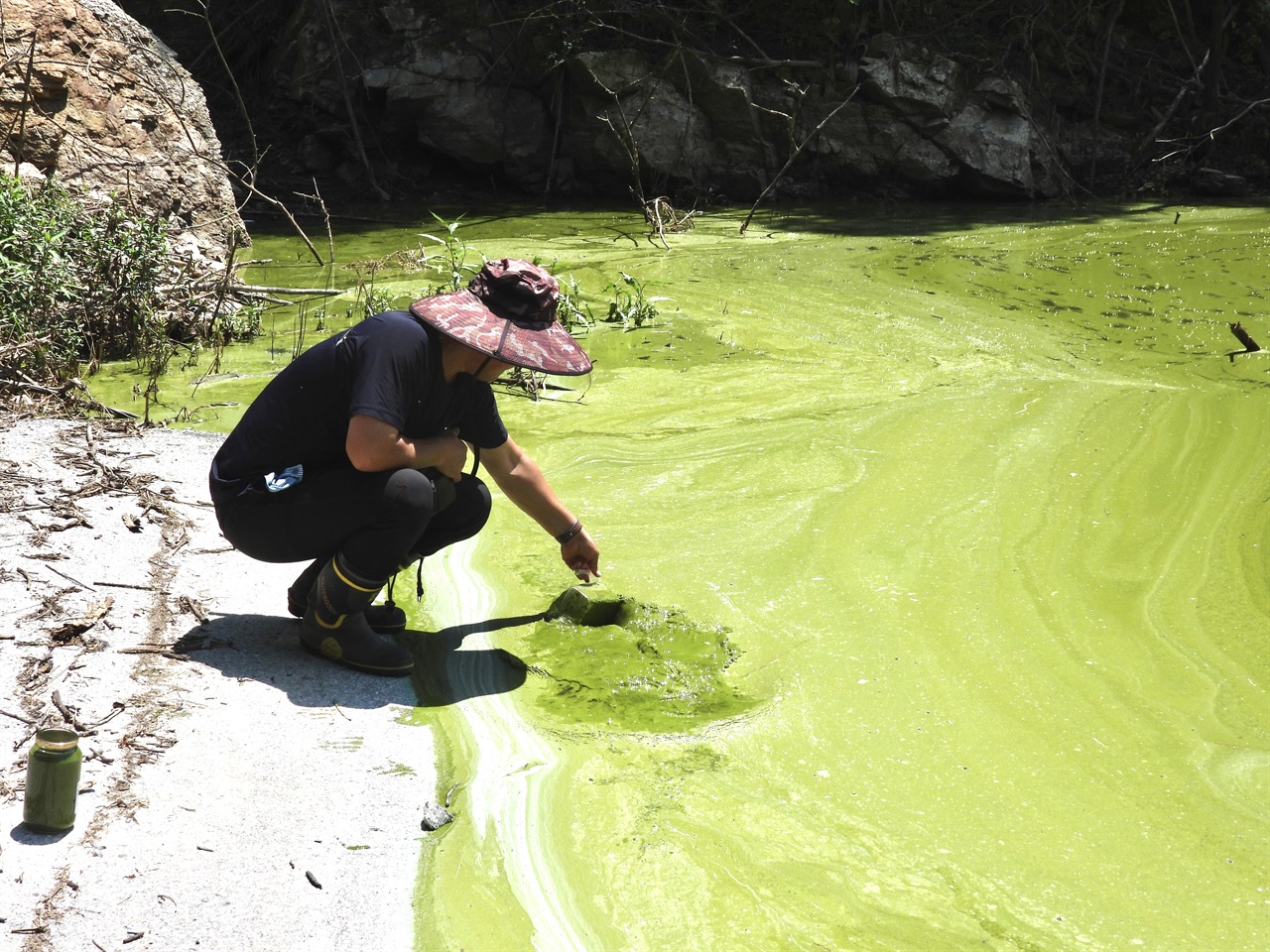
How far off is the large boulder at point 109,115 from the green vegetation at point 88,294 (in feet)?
1.64

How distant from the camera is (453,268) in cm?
477

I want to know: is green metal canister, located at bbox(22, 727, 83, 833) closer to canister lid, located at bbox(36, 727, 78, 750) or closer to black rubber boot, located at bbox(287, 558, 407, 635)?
canister lid, located at bbox(36, 727, 78, 750)

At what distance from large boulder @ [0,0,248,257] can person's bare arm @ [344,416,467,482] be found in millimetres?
3055

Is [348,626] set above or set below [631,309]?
above

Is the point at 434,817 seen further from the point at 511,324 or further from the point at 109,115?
the point at 109,115

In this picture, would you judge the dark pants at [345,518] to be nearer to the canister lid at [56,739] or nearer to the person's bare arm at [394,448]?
the person's bare arm at [394,448]

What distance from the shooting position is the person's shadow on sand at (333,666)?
2.17 m

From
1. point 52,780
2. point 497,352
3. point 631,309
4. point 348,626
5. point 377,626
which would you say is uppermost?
point 497,352

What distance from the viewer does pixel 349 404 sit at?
212 centimetres

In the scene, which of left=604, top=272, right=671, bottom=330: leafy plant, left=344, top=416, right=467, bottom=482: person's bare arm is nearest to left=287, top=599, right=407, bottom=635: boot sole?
left=344, top=416, right=467, bottom=482: person's bare arm

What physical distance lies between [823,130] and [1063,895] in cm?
718

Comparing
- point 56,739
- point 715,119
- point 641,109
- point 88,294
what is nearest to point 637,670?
point 56,739

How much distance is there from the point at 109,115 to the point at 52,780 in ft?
15.3

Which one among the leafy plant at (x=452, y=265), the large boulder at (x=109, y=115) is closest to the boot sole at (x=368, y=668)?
the leafy plant at (x=452, y=265)
